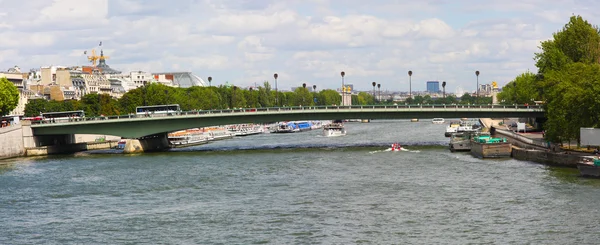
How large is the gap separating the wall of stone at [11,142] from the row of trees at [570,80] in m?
49.2

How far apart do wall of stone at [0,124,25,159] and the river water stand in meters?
13.4

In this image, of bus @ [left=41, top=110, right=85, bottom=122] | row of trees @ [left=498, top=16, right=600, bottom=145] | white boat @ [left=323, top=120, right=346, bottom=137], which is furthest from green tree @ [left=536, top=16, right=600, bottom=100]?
bus @ [left=41, top=110, right=85, bottom=122]

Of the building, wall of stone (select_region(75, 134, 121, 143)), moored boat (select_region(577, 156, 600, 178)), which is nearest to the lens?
moored boat (select_region(577, 156, 600, 178))

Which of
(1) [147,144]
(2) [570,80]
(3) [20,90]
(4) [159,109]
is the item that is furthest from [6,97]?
(2) [570,80]

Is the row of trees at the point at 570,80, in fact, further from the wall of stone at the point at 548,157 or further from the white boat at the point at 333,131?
the white boat at the point at 333,131

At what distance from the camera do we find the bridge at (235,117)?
93375 mm

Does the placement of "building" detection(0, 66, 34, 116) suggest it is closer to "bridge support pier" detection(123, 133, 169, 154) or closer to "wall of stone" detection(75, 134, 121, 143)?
"wall of stone" detection(75, 134, 121, 143)

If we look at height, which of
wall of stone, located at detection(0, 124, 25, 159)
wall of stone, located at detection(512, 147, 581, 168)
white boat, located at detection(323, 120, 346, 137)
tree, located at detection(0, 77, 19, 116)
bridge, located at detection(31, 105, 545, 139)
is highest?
tree, located at detection(0, 77, 19, 116)

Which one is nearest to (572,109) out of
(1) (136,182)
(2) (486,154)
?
(2) (486,154)

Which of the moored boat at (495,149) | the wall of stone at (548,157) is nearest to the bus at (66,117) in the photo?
the moored boat at (495,149)

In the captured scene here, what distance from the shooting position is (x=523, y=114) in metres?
92.9

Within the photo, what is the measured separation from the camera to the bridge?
9338 centimetres

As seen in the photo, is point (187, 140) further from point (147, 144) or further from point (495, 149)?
point (495, 149)

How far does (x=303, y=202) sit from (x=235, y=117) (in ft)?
146
